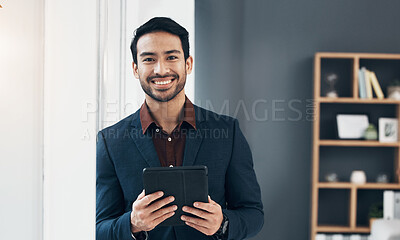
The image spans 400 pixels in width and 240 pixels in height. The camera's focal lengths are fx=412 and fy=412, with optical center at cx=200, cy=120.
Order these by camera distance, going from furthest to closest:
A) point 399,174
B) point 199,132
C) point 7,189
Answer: point 399,174 → point 199,132 → point 7,189

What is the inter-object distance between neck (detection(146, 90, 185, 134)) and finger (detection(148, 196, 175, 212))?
176 millimetres

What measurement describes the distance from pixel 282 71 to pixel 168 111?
5.17 feet

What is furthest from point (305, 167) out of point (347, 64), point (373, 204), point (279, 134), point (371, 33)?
point (371, 33)

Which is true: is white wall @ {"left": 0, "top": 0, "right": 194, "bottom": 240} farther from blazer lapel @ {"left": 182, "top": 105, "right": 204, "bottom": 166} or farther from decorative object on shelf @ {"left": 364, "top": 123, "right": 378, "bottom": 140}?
decorative object on shelf @ {"left": 364, "top": 123, "right": 378, "bottom": 140}

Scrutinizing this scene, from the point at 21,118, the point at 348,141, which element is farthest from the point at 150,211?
the point at 348,141

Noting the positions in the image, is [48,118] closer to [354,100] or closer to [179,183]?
[179,183]

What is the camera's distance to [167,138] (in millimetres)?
914

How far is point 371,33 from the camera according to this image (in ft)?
7.87

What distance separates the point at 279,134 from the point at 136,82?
1.54 m

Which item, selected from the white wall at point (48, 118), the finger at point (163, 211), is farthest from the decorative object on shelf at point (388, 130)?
the white wall at point (48, 118)

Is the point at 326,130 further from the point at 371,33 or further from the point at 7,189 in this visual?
the point at 7,189

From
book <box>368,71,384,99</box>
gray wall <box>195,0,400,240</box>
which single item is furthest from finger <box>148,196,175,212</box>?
book <box>368,71,384,99</box>

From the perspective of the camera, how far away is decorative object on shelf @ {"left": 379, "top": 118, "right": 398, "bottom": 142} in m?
2.28

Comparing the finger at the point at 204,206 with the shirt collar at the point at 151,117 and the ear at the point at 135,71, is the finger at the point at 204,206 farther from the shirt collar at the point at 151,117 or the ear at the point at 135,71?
the ear at the point at 135,71
